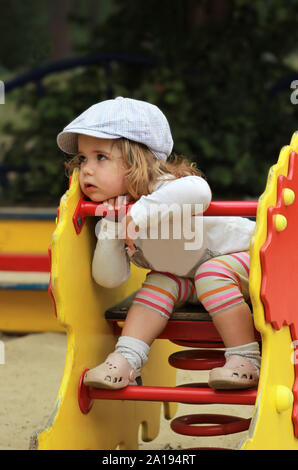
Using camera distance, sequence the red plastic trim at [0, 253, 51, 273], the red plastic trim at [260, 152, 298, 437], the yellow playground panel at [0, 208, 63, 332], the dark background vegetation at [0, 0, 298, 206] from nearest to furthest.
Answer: the red plastic trim at [260, 152, 298, 437]
the yellow playground panel at [0, 208, 63, 332]
the red plastic trim at [0, 253, 51, 273]
the dark background vegetation at [0, 0, 298, 206]

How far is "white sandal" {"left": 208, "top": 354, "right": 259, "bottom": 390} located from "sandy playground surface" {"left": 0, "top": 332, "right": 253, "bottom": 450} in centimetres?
57

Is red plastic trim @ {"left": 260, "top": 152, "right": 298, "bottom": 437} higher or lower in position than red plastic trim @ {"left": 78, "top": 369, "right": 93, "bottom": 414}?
higher

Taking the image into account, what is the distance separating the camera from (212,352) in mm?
1922

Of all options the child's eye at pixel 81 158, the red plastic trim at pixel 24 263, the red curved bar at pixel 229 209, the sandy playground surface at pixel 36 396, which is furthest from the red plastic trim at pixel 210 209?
the red plastic trim at pixel 24 263

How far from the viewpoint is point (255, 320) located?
1.60 meters

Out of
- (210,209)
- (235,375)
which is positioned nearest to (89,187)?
(210,209)

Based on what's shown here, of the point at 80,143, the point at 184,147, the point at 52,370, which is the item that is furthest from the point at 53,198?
the point at 80,143

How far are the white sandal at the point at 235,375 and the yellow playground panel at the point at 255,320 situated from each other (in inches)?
1.0

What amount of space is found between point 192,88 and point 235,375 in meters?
4.21

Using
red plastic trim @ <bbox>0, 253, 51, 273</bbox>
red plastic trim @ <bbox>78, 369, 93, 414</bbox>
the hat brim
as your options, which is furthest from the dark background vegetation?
red plastic trim @ <bbox>78, 369, 93, 414</bbox>

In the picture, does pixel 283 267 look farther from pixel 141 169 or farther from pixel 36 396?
pixel 36 396

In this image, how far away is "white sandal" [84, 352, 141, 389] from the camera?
5.65ft

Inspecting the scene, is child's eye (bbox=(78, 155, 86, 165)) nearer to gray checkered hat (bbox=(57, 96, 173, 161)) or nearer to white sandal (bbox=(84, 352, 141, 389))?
gray checkered hat (bbox=(57, 96, 173, 161))
